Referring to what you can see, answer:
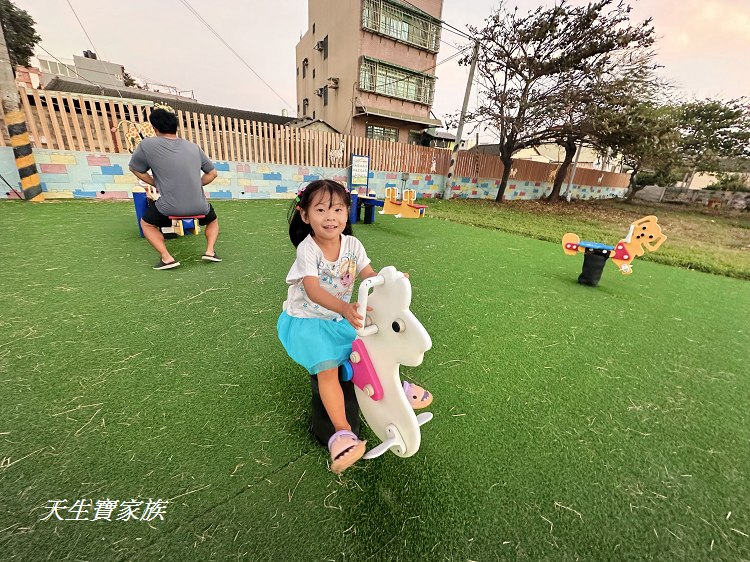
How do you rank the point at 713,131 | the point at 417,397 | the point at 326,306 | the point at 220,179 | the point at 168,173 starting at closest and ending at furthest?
the point at 326,306
the point at 417,397
the point at 168,173
the point at 220,179
the point at 713,131

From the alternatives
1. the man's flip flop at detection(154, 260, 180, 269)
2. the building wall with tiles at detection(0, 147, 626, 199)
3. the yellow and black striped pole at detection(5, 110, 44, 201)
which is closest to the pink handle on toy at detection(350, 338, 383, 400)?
the man's flip flop at detection(154, 260, 180, 269)

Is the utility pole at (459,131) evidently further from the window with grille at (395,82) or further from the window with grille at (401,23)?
the window with grille at (401,23)

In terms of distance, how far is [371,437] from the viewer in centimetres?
149

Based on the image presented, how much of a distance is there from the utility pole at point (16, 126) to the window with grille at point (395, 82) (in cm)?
→ 1406

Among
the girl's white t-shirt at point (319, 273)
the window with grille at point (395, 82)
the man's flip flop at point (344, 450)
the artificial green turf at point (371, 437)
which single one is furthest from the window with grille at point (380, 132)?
the man's flip flop at point (344, 450)

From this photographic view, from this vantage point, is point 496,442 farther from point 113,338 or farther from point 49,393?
point 113,338

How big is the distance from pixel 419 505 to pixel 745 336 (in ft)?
11.4

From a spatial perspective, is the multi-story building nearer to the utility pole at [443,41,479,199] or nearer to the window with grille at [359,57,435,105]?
the window with grille at [359,57,435,105]

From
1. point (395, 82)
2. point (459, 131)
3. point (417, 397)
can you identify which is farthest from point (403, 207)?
point (395, 82)

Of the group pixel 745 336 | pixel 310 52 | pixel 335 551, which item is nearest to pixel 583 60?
pixel 745 336

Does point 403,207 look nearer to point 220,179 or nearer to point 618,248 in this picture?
point 618,248

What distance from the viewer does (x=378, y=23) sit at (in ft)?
53.9

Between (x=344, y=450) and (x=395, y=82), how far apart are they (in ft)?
66.9

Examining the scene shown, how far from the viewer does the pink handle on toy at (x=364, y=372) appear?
1.26 m
